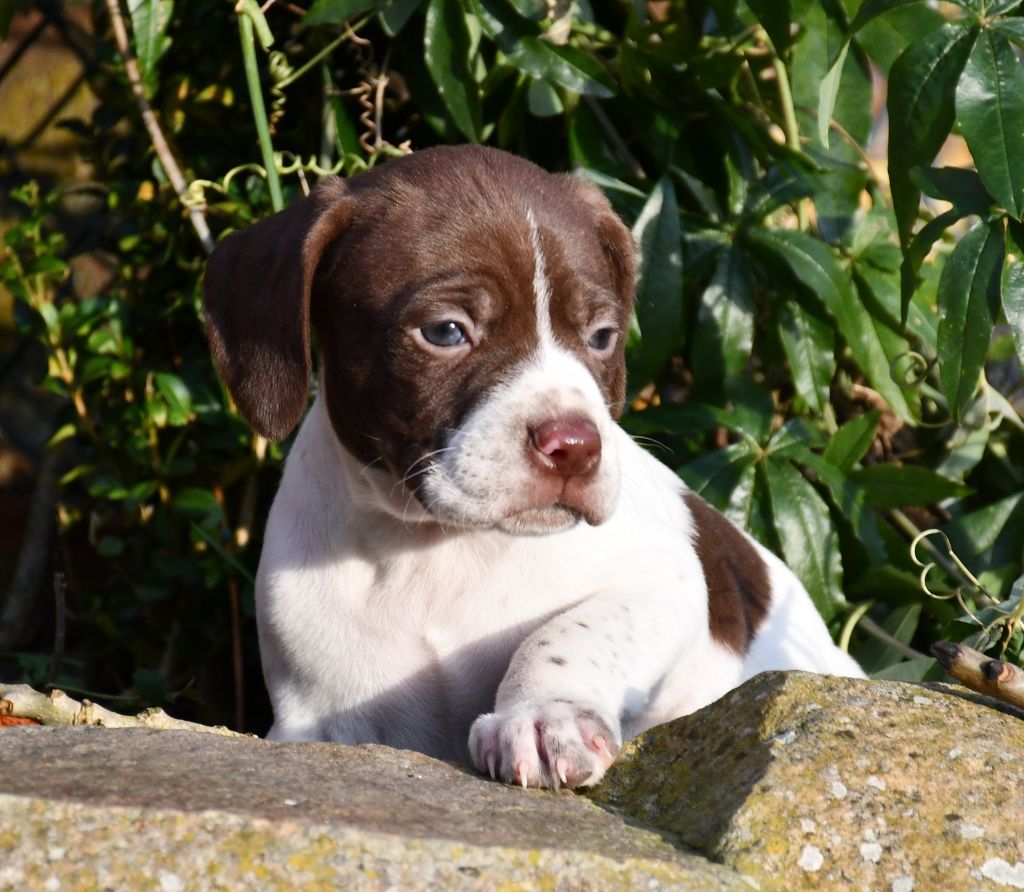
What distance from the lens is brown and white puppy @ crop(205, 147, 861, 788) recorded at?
11.3 feet

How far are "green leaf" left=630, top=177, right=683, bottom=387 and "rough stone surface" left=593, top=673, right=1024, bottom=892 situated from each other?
223 cm

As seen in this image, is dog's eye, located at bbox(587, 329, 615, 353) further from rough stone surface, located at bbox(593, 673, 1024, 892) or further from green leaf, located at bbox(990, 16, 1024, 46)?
green leaf, located at bbox(990, 16, 1024, 46)

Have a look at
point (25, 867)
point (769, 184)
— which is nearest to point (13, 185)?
point (769, 184)

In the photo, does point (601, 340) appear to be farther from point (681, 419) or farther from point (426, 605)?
point (681, 419)

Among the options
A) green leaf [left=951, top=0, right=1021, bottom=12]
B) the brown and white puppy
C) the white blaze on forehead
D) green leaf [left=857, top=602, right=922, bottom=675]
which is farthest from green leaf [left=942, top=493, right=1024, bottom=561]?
the white blaze on forehead

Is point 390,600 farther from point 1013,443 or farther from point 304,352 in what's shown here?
point 1013,443

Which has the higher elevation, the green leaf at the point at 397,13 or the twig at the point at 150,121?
the green leaf at the point at 397,13

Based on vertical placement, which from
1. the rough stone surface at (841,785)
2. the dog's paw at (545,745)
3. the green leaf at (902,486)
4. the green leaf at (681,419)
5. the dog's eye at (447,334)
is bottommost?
the green leaf at (902,486)

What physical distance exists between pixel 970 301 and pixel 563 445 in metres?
1.50

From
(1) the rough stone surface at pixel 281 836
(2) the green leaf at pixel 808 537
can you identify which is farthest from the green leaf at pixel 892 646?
(1) the rough stone surface at pixel 281 836

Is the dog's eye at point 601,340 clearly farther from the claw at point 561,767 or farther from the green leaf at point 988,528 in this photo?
the green leaf at point 988,528

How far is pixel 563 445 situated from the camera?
3350mm

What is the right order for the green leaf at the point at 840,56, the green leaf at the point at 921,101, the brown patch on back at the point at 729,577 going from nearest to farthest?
the green leaf at the point at 840,56 → the green leaf at the point at 921,101 → the brown patch on back at the point at 729,577

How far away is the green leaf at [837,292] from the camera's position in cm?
505
